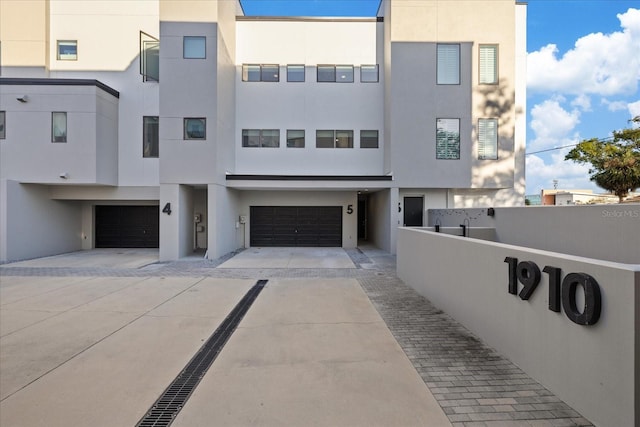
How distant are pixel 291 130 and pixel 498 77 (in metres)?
9.56

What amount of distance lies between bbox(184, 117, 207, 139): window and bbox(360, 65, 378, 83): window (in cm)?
781

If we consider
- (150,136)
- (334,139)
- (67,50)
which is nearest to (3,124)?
(67,50)

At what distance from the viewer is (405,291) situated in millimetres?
7879

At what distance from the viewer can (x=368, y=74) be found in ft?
52.1

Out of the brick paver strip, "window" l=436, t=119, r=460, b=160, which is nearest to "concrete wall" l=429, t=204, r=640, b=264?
the brick paver strip

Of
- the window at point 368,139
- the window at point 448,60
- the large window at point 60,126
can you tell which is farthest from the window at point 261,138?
the window at point 448,60

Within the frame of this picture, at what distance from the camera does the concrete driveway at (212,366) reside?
10.4 ft

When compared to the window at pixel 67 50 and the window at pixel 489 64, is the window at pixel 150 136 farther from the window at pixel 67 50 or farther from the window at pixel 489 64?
the window at pixel 489 64

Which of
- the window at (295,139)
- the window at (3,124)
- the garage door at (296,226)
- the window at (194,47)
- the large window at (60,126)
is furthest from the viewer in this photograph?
the garage door at (296,226)

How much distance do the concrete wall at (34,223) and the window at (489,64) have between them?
19701 mm

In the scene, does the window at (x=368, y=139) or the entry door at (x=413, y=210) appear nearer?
the entry door at (x=413, y=210)

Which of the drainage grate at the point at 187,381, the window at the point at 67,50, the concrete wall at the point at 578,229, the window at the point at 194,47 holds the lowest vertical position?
the drainage grate at the point at 187,381

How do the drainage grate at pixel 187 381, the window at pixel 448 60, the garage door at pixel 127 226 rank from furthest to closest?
the garage door at pixel 127 226, the window at pixel 448 60, the drainage grate at pixel 187 381

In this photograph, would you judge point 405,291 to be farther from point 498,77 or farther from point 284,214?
point 498,77
